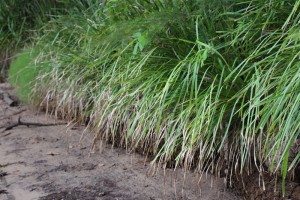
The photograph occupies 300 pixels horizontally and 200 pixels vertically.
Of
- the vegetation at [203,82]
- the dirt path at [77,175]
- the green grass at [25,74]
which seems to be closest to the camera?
the vegetation at [203,82]

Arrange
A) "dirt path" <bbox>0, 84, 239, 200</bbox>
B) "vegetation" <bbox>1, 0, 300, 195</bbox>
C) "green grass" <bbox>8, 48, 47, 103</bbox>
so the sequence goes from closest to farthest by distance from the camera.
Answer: "vegetation" <bbox>1, 0, 300, 195</bbox>, "dirt path" <bbox>0, 84, 239, 200</bbox>, "green grass" <bbox>8, 48, 47, 103</bbox>

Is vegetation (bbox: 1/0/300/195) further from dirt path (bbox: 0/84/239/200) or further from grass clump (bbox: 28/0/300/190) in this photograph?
dirt path (bbox: 0/84/239/200)

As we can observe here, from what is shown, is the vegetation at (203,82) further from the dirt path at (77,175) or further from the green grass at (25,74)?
the green grass at (25,74)

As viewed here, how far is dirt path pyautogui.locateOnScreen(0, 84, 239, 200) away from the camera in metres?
3.39

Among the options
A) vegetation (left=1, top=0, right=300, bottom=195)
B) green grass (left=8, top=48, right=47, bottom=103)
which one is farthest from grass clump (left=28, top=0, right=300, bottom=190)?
green grass (left=8, top=48, right=47, bottom=103)

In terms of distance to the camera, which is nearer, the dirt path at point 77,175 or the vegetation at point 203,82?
the vegetation at point 203,82

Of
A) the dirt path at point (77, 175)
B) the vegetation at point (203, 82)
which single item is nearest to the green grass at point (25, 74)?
the dirt path at point (77, 175)

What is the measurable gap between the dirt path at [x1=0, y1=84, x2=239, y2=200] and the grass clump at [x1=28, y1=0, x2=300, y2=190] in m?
0.15

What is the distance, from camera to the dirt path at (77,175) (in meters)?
3.39

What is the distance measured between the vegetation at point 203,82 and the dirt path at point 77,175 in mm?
158

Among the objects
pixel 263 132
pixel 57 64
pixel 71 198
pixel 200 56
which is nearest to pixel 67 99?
pixel 57 64

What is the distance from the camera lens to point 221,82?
315 cm

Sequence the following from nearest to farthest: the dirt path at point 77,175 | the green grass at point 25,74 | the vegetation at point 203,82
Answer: the vegetation at point 203,82
the dirt path at point 77,175
the green grass at point 25,74

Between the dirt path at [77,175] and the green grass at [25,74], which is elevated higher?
the green grass at [25,74]
